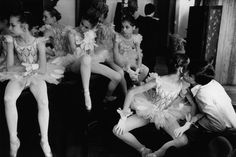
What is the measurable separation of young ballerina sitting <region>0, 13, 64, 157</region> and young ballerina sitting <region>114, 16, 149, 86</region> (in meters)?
1.05

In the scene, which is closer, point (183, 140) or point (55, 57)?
point (183, 140)

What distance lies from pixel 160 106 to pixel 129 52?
3.28 feet

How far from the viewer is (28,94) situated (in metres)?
2.31

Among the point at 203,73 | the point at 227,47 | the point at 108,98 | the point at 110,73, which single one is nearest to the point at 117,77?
the point at 110,73

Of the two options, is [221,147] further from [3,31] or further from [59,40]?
[3,31]

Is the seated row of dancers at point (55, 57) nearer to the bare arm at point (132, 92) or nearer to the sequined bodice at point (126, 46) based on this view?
the sequined bodice at point (126, 46)

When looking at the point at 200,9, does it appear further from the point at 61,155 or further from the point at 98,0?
the point at 61,155

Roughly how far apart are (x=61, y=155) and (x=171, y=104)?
105 cm

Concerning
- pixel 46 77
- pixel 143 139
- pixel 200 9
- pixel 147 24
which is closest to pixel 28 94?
pixel 46 77

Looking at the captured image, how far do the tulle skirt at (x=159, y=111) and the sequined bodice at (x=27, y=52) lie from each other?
0.94m

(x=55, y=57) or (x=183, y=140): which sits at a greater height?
(x=55, y=57)

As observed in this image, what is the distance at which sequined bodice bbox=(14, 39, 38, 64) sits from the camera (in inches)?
90.1

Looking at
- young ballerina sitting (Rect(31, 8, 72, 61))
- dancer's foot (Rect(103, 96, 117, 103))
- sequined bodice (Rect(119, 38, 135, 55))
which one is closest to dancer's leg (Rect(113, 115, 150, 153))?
dancer's foot (Rect(103, 96, 117, 103))

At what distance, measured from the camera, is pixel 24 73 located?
2260 millimetres
